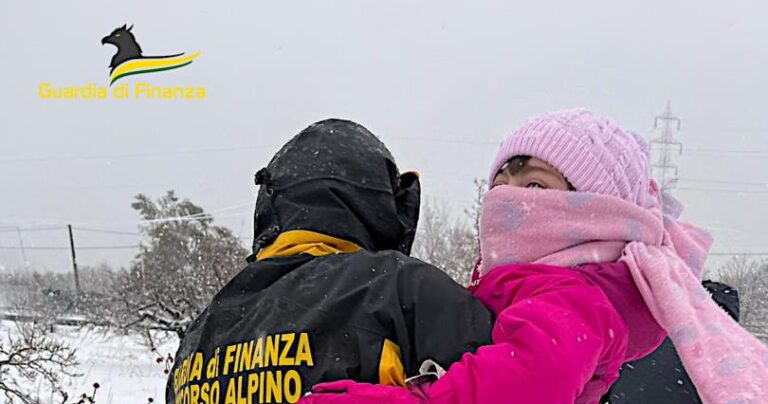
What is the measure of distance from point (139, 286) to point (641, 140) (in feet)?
68.1

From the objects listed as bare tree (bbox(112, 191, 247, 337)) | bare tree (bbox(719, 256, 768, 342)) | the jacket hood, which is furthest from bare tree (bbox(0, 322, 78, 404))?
bare tree (bbox(719, 256, 768, 342))

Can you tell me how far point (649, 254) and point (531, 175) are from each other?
0.31 meters

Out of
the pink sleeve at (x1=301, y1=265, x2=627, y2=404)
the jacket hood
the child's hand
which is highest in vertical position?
the jacket hood


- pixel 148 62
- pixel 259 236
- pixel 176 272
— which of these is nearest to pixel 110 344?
pixel 176 272

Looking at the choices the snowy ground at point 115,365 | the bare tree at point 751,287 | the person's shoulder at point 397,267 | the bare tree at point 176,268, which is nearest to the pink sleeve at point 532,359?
the person's shoulder at point 397,267

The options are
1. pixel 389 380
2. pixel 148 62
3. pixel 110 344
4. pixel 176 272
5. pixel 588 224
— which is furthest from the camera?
pixel 148 62

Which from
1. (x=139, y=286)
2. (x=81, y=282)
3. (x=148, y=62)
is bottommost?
(x=81, y=282)

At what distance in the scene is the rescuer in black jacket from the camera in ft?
4.40

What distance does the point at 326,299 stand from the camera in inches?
54.3

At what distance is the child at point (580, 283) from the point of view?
1.24 m

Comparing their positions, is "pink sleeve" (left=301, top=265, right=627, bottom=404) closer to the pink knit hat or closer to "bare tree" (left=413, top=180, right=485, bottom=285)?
the pink knit hat

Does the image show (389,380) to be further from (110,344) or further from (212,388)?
(110,344)

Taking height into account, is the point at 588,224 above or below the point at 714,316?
above

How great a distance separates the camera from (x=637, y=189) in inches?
65.3
